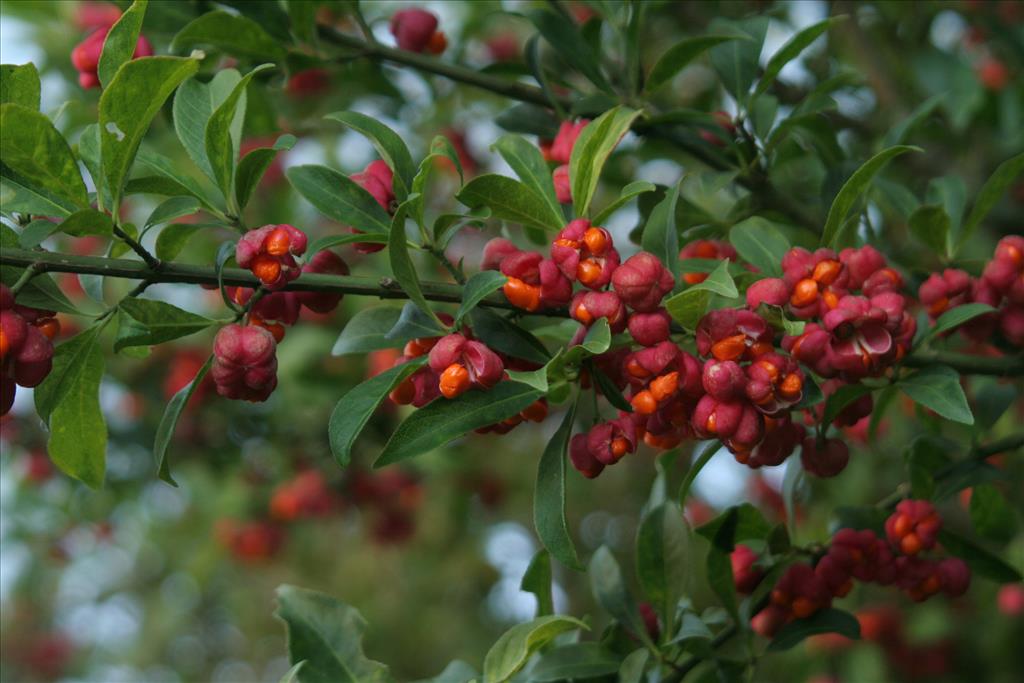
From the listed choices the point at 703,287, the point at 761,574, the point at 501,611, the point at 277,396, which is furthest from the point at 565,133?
the point at 501,611

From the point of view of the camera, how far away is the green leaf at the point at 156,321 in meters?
1.21

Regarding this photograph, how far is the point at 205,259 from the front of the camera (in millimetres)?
3109

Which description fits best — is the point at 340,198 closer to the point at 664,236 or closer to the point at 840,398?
the point at 664,236

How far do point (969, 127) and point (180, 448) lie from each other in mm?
2382

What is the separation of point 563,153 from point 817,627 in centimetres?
72

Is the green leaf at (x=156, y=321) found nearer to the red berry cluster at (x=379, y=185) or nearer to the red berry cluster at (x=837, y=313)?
the red berry cluster at (x=379, y=185)

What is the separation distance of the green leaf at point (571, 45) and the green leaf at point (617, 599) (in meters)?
0.69

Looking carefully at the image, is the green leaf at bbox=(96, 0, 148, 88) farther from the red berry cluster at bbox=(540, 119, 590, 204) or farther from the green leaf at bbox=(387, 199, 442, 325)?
the red berry cluster at bbox=(540, 119, 590, 204)

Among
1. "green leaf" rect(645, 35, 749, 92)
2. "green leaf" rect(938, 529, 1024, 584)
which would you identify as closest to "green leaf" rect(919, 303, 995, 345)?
"green leaf" rect(938, 529, 1024, 584)

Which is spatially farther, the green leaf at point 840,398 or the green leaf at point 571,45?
the green leaf at point 571,45

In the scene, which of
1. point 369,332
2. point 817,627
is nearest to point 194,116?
point 369,332

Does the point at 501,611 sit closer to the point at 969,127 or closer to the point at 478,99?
the point at 478,99

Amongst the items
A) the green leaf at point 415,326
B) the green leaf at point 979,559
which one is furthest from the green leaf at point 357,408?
the green leaf at point 979,559

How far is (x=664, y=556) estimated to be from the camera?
1473 millimetres
